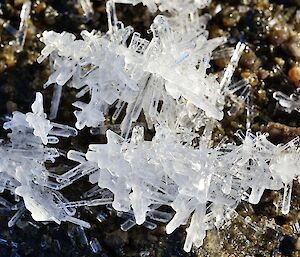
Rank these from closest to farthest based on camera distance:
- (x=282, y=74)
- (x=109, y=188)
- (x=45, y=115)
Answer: (x=109, y=188) → (x=45, y=115) → (x=282, y=74)

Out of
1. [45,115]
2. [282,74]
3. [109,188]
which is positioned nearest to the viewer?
[109,188]

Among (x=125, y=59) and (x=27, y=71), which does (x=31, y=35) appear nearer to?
(x=27, y=71)

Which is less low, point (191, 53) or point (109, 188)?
point (191, 53)

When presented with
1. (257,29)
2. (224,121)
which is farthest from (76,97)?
(257,29)

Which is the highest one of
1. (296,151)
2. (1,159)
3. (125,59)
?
(125,59)

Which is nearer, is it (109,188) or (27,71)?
(109,188)

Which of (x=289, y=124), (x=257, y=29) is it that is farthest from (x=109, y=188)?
(x=257, y=29)
